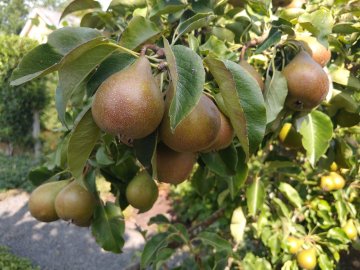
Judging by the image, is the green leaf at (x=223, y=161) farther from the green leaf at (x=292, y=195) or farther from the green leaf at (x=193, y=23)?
the green leaf at (x=292, y=195)

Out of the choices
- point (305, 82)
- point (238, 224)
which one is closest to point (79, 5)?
point (305, 82)

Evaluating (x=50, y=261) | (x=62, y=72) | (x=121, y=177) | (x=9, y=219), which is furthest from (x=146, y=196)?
(x=9, y=219)

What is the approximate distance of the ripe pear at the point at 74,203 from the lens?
1066 millimetres

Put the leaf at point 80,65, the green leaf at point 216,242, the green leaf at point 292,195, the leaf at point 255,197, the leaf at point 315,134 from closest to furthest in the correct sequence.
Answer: the leaf at point 80,65, the leaf at point 315,134, the green leaf at point 216,242, the leaf at point 255,197, the green leaf at point 292,195

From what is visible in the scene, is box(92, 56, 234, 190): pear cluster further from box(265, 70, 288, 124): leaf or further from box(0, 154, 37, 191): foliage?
box(0, 154, 37, 191): foliage

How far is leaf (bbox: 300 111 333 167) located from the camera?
1104 millimetres

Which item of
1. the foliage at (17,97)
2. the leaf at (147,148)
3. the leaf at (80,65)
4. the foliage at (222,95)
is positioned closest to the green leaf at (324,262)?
the foliage at (222,95)

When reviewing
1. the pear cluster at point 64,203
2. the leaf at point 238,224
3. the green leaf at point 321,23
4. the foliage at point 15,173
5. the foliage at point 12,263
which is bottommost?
the foliage at point 15,173

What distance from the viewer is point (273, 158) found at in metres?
1.87

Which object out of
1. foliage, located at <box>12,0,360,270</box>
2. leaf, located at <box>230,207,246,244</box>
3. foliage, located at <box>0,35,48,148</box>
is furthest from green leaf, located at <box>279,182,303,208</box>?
foliage, located at <box>0,35,48,148</box>

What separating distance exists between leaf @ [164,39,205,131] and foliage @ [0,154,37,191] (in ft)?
22.1

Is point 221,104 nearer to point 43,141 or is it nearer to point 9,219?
point 9,219

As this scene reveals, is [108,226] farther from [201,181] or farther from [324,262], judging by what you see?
[324,262]

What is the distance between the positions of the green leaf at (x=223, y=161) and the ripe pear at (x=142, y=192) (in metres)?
0.29
